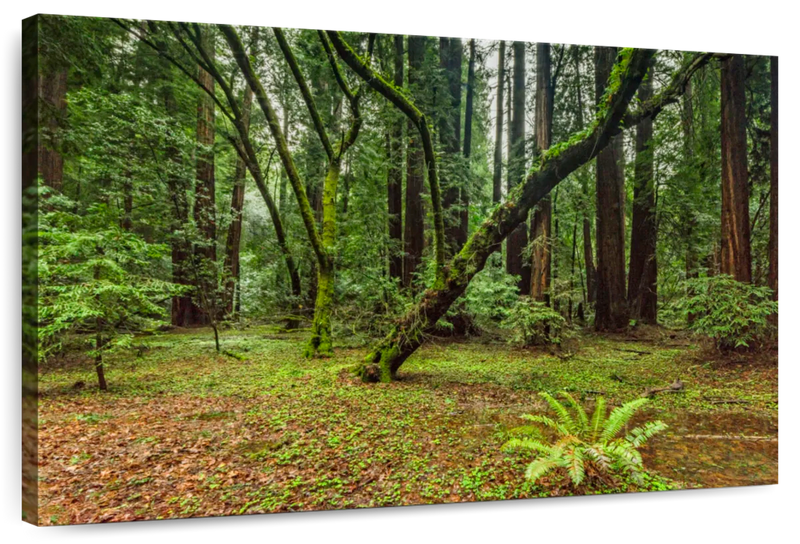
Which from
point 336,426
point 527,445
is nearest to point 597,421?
point 527,445

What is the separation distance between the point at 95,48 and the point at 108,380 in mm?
2581

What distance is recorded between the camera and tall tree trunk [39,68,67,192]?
236 cm

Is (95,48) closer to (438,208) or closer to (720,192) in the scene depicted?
(438,208)

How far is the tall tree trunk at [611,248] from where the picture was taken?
13.7 ft

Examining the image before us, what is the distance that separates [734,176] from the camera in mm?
3631

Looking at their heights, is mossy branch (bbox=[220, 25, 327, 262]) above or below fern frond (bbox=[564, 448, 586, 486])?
above

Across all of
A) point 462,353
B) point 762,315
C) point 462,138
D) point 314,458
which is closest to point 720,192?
point 762,315

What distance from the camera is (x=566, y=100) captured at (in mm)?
3908

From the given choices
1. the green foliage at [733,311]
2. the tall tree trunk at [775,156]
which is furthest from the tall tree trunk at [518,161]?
the tall tree trunk at [775,156]

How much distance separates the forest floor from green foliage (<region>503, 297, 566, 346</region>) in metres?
0.31

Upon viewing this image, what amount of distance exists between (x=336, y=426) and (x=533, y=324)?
2.69 metres

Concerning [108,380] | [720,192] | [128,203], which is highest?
[720,192]

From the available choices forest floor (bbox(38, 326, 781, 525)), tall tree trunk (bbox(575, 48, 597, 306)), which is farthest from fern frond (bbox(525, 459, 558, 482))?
tall tree trunk (bbox(575, 48, 597, 306))

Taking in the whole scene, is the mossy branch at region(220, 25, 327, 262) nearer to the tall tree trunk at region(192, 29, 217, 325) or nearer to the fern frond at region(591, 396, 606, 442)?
the tall tree trunk at region(192, 29, 217, 325)
